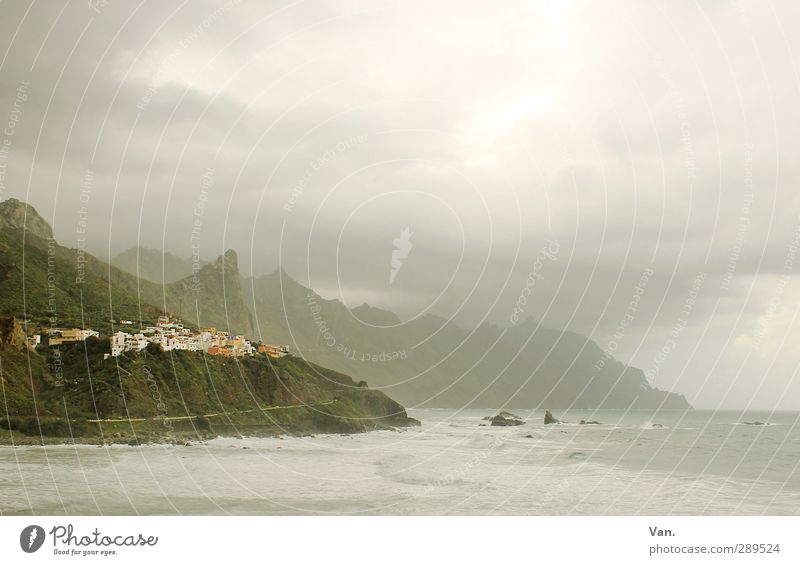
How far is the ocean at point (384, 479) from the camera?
19.0 meters

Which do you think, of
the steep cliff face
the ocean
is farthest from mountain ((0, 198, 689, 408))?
the ocean

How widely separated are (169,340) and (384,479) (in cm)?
2016

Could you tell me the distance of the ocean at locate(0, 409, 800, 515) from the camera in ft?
62.4

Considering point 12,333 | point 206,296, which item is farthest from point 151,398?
point 206,296

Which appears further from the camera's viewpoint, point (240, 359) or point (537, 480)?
point (240, 359)

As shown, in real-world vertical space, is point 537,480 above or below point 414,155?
below

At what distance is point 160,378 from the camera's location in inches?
1442

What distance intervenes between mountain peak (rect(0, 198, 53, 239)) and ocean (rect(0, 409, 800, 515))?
2365cm

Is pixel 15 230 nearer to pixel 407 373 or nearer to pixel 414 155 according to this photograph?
pixel 407 373

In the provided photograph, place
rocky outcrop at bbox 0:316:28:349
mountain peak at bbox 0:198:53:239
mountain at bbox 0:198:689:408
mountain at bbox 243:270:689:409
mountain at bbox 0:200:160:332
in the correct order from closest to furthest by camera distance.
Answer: mountain at bbox 243:270:689:409 < rocky outcrop at bbox 0:316:28:349 < mountain at bbox 0:198:689:408 < mountain at bbox 0:200:160:332 < mountain peak at bbox 0:198:53:239

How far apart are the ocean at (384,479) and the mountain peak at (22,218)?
23.6 metres

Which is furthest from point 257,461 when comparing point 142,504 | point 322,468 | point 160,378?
point 160,378
